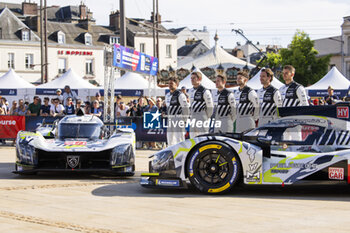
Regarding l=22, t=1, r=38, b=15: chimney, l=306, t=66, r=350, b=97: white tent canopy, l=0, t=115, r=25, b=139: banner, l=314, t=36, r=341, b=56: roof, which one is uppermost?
l=22, t=1, r=38, b=15: chimney

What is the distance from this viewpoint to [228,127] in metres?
10.7

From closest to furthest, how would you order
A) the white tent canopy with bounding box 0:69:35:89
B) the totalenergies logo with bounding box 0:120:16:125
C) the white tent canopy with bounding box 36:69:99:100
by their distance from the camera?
the totalenergies logo with bounding box 0:120:16:125
the white tent canopy with bounding box 36:69:99:100
the white tent canopy with bounding box 0:69:35:89

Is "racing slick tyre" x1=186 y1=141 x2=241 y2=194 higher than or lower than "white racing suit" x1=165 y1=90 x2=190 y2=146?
lower

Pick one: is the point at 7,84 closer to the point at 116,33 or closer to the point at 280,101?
the point at 280,101

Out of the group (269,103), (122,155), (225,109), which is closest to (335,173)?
(269,103)

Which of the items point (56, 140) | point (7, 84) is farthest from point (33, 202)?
point (7, 84)

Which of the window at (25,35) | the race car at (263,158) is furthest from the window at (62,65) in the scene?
the race car at (263,158)

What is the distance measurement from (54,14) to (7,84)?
152ft

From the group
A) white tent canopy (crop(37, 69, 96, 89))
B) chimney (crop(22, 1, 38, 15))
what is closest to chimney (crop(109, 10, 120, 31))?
chimney (crop(22, 1, 38, 15))

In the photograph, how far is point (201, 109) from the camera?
35.2ft

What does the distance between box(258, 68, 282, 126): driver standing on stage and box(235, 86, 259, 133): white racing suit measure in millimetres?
122

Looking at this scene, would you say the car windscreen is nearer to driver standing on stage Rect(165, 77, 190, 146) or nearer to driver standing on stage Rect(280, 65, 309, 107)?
driver standing on stage Rect(165, 77, 190, 146)

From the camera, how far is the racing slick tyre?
772 cm

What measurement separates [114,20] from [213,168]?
64439mm
